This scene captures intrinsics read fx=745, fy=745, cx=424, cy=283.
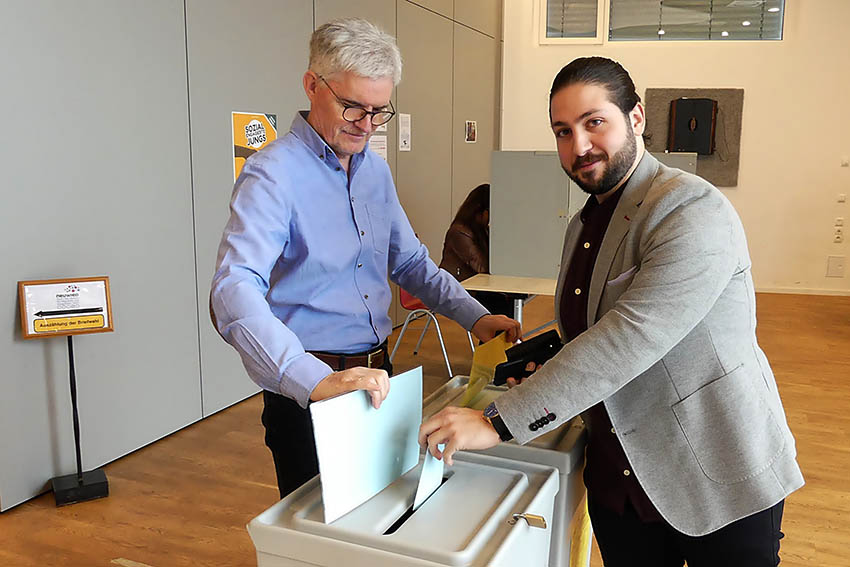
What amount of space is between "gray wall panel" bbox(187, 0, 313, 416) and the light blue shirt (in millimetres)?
2248

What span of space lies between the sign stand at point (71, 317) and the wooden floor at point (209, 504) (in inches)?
2.6

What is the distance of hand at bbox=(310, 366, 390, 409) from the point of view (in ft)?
3.66

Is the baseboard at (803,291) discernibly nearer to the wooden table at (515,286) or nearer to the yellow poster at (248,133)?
the wooden table at (515,286)

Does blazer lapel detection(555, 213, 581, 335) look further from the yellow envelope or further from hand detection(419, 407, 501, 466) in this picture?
hand detection(419, 407, 501, 466)

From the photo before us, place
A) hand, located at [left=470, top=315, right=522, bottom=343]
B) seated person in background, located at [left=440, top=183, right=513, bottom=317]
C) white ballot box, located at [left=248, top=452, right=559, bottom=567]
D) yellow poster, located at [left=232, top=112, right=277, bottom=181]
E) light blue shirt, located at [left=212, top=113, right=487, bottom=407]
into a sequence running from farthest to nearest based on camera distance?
seated person in background, located at [left=440, top=183, right=513, bottom=317] → yellow poster, located at [left=232, top=112, right=277, bottom=181] → hand, located at [left=470, top=315, right=522, bottom=343] → light blue shirt, located at [left=212, top=113, right=487, bottom=407] → white ballot box, located at [left=248, top=452, right=559, bottom=567]

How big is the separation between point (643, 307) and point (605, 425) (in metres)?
0.32

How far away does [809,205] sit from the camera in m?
7.30

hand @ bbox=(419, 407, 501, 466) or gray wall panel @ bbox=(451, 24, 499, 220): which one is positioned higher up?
gray wall panel @ bbox=(451, 24, 499, 220)

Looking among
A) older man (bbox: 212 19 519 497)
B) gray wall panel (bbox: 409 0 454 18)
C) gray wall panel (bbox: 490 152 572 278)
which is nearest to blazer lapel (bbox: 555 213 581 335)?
older man (bbox: 212 19 519 497)

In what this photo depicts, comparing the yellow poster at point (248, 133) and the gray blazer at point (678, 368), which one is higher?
the yellow poster at point (248, 133)

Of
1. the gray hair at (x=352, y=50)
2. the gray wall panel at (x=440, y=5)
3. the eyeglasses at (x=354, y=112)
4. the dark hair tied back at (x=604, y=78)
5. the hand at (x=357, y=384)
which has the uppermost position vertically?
the gray wall panel at (x=440, y=5)

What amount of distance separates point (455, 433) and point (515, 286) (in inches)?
110

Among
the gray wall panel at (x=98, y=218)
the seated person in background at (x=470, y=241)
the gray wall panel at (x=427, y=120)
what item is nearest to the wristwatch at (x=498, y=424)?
the gray wall panel at (x=98, y=218)

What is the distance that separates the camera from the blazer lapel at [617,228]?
1280mm
